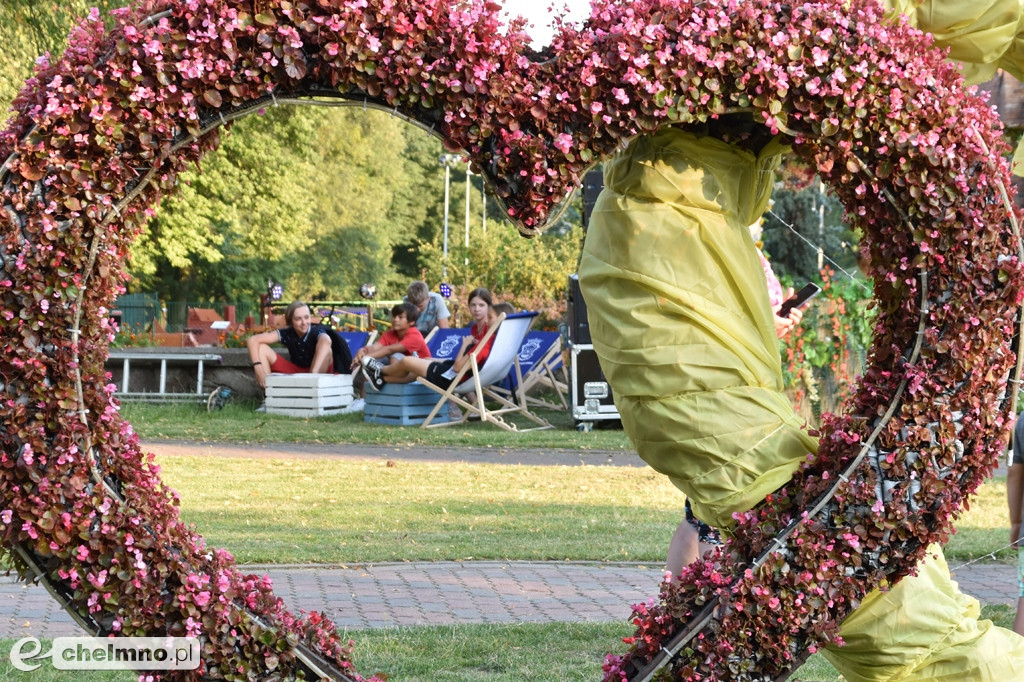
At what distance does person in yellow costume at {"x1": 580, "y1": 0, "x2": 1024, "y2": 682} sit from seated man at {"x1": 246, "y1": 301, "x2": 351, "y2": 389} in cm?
1046

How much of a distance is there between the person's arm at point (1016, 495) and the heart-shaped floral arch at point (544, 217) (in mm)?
1619

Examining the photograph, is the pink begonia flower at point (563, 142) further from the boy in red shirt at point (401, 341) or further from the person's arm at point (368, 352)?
the person's arm at point (368, 352)

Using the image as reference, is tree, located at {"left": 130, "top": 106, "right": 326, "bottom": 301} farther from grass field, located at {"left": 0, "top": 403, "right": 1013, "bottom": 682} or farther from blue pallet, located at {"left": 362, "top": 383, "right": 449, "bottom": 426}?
grass field, located at {"left": 0, "top": 403, "right": 1013, "bottom": 682}

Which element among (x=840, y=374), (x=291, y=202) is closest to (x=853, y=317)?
(x=840, y=374)

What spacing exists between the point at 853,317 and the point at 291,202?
20.9 metres

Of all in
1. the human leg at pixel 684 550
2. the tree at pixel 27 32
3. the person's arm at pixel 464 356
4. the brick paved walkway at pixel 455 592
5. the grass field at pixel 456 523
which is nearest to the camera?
the human leg at pixel 684 550

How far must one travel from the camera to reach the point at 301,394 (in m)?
13.6

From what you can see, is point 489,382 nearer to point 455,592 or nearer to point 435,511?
point 435,511

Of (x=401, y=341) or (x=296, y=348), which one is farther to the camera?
(x=296, y=348)

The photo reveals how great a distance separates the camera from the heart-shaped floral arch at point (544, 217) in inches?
122

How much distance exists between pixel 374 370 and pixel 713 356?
9859 mm

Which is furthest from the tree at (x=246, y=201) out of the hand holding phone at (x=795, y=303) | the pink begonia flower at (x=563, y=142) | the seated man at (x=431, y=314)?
the pink begonia flower at (x=563, y=142)

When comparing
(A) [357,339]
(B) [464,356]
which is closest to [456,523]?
(B) [464,356]

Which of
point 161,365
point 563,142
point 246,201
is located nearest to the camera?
point 563,142
